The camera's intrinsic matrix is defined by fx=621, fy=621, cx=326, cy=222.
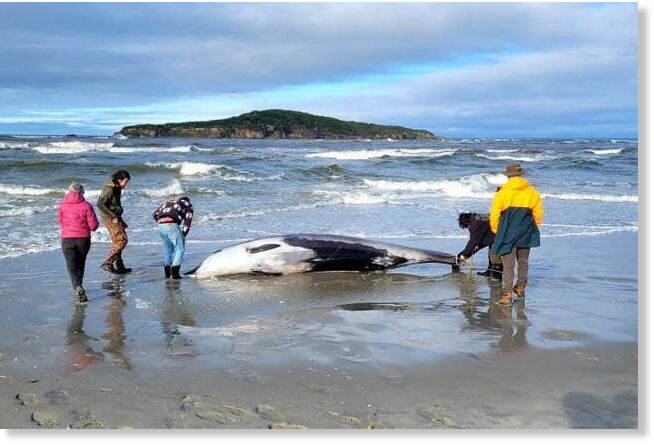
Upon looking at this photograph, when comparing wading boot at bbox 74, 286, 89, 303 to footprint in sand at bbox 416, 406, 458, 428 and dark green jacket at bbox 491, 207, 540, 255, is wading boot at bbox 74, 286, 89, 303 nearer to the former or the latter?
footprint in sand at bbox 416, 406, 458, 428

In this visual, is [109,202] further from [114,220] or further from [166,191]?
[166,191]

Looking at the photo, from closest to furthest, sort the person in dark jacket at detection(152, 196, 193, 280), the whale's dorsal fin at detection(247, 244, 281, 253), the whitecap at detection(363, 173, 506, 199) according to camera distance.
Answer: the person in dark jacket at detection(152, 196, 193, 280)
the whale's dorsal fin at detection(247, 244, 281, 253)
the whitecap at detection(363, 173, 506, 199)

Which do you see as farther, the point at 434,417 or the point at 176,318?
the point at 176,318

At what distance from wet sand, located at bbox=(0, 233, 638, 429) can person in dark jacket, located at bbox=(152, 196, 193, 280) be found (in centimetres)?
31

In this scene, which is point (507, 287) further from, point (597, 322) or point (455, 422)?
point (455, 422)

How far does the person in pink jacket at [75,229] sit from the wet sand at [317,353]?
0.44 metres

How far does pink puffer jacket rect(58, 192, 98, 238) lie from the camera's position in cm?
824

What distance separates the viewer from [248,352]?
20.0ft

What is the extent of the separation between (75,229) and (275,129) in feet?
398

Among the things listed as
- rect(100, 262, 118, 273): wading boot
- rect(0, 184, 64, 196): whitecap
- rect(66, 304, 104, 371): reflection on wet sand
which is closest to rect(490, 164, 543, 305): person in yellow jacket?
rect(66, 304, 104, 371): reflection on wet sand

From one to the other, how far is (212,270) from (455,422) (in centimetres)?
614

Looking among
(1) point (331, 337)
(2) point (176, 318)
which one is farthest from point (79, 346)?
(1) point (331, 337)

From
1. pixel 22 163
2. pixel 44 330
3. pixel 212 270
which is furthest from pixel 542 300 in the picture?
pixel 22 163

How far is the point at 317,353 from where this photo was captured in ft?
19.9
